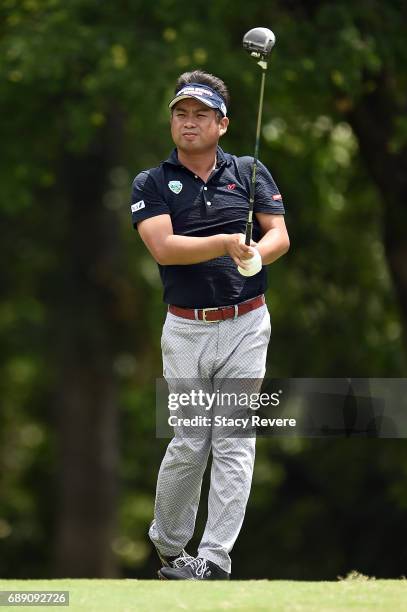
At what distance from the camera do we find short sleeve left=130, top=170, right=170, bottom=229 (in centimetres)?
680

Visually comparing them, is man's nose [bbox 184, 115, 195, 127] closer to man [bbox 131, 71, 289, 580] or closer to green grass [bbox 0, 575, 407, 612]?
man [bbox 131, 71, 289, 580]

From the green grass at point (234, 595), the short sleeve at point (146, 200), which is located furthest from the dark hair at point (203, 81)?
the green grass at point (234, 595)

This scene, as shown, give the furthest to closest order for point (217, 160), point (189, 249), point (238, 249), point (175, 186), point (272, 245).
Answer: point (217, 160), point (175, 186), point (272, 245), point (189, 249), point (238, 249)

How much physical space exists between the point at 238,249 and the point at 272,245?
359 millimetres

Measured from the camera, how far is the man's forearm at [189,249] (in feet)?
21.4

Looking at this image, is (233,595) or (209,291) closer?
(233,595)

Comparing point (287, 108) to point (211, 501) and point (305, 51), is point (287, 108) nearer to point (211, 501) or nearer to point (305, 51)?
point (305, 51)

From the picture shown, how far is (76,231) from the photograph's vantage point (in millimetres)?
23875

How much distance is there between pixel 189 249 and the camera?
21.6 feet

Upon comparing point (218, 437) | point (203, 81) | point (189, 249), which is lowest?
point (218, 437)

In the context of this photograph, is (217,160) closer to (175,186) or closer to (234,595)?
(175,186)

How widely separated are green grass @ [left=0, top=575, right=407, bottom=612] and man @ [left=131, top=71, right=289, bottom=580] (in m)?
0.36

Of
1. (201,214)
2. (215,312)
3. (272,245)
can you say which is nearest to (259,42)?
(201,214)

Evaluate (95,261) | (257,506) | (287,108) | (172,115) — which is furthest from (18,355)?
(172,115)
